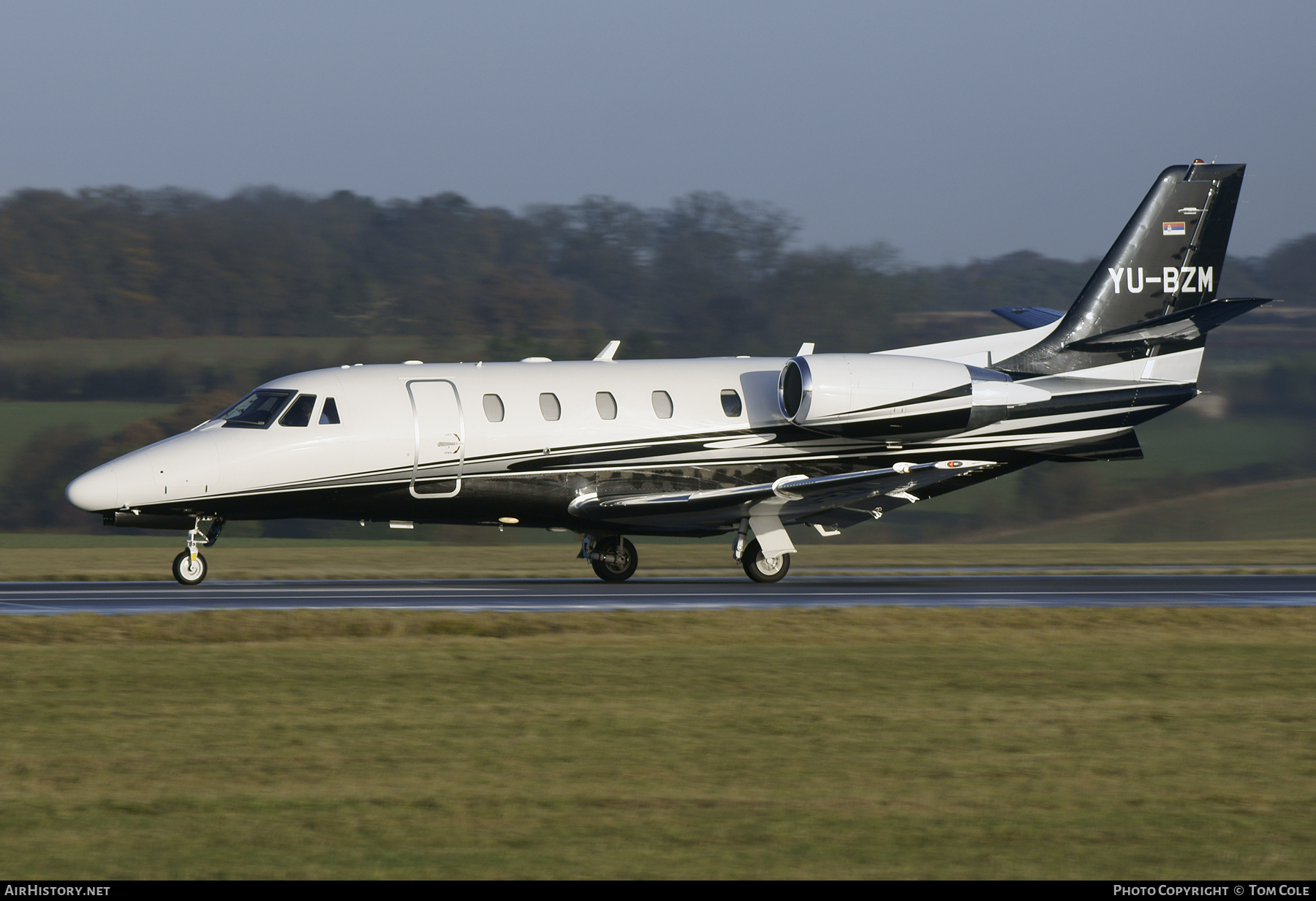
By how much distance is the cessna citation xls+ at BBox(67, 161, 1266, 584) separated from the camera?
864 inches

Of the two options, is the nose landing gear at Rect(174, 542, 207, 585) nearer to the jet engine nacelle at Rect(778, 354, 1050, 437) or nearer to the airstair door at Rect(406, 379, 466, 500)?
the airstair door at Rect(406, 379, 466, 500)

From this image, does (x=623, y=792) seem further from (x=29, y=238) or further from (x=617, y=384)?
(x=29, y=238)

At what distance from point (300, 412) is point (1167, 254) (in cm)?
1563

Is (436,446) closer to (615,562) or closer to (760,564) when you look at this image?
(615,562)

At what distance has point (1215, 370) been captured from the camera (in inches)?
1964

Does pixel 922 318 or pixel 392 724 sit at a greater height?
pixel 922 318

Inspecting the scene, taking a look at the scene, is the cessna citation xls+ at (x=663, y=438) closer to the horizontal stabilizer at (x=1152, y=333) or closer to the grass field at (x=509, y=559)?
the horizontal stabilizer at (x=1152, y=333)

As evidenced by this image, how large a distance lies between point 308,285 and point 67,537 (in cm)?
2270

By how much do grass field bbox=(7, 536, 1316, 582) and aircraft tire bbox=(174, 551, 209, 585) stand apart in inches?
102

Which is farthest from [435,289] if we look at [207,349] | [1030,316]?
Answer: [1030,316]

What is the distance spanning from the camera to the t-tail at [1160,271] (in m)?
26.3

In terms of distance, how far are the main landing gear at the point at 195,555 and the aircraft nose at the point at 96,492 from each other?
143cm

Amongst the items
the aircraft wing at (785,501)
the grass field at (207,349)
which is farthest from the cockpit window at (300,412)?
the grass field at (207,349)
